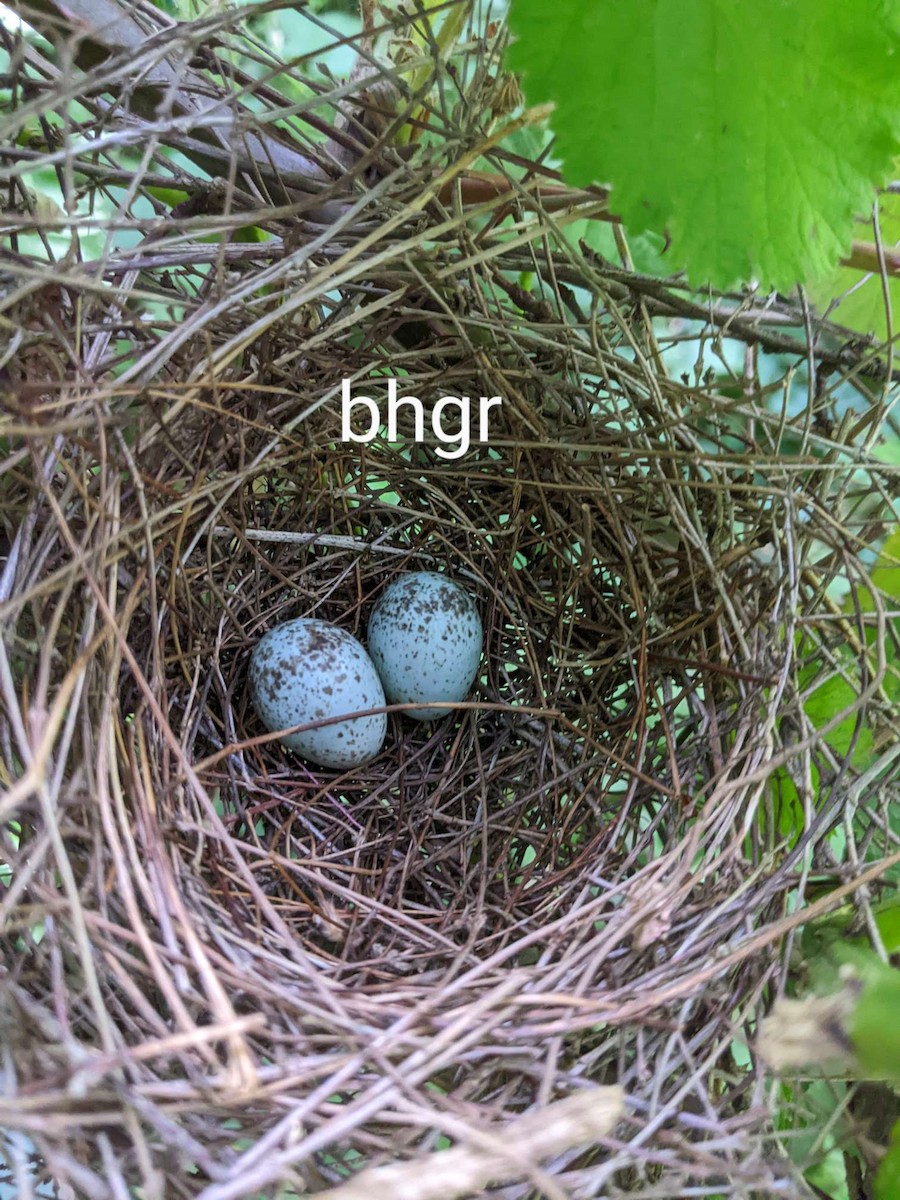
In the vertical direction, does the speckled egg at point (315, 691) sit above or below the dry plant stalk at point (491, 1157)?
above

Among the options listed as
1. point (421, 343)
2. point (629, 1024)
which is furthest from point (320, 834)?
point (421, 343)

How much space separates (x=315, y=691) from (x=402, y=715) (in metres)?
0.16

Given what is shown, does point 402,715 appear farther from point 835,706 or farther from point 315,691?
point 835,706

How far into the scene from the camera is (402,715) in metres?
0.99

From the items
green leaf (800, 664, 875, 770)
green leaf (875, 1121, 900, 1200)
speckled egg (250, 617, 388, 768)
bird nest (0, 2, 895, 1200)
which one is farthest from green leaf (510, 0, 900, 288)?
green leaf (875, 1121, 900, 1200)

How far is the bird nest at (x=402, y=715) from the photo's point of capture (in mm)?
500

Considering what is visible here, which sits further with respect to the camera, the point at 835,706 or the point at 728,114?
the point at 835,706

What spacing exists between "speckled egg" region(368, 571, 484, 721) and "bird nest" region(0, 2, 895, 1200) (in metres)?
0.05

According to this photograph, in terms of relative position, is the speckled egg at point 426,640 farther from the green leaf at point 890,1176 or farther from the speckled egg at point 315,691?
the green leaf at point 890,1176

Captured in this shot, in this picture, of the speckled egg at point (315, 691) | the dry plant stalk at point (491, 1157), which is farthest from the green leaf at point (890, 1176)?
the speckled egg at point (315, 691)

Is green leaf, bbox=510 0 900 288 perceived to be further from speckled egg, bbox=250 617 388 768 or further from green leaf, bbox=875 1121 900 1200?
green leaf, bbox=875 1121 900 1200

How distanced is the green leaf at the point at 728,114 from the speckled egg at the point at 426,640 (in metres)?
0.45

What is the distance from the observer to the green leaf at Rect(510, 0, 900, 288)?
0.63m

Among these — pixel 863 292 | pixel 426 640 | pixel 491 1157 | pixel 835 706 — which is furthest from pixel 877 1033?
pixel 863 292
